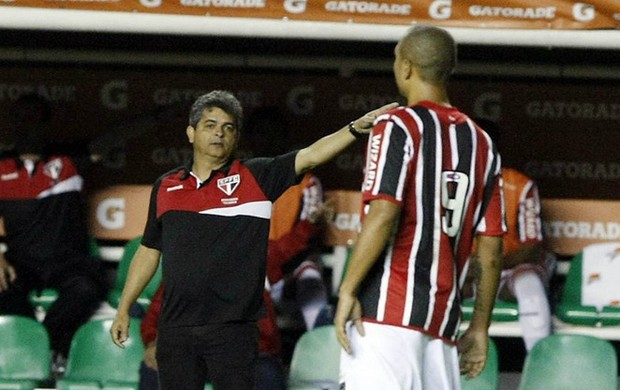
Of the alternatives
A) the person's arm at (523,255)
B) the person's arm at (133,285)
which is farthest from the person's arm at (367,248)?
the person's arm at (523,255)

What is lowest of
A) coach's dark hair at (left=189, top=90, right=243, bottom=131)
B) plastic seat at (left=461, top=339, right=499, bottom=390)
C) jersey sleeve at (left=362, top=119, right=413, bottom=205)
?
plastic seat at (left=461, top=339, right=499, bottom=390)

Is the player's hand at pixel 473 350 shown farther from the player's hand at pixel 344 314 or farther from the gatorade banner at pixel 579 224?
the gatorade banner at pixel 579 224

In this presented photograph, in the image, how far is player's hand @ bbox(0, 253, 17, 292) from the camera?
7055mm

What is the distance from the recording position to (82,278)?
7.18m

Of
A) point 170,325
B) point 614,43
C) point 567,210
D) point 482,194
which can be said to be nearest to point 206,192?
point 170,325

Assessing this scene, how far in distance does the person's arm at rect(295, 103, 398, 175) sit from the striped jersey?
0.50m

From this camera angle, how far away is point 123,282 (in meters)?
7.52

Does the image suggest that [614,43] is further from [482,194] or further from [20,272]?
[20,272]

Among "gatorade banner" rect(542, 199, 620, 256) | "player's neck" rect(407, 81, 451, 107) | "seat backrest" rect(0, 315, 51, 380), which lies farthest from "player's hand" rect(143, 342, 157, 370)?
"gatorade banner" rect(542, 199, 620, 256)

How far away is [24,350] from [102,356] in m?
0.38

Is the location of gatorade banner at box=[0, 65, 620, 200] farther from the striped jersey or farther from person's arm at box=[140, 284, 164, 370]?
the striped jersey

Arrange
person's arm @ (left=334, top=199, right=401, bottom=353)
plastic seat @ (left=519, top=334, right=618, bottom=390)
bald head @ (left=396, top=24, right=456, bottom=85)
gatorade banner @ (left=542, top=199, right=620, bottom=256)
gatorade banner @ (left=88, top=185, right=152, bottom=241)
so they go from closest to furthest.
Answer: person's arm @ (left=334, top=199, right=401, bottom=353) → bald head @ (left=396, top=24, right=456, bottom=85) → plastic seat @ (left=519, top=334, right=618, bottom=390) → gatorade banner @ (left=542, top=199, right=620, bottom=256) → gatorade banner @ (left=88, top=185, right=152, bottom=241)

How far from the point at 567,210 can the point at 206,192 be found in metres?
3.33

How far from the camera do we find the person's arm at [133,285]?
16.7 feet
